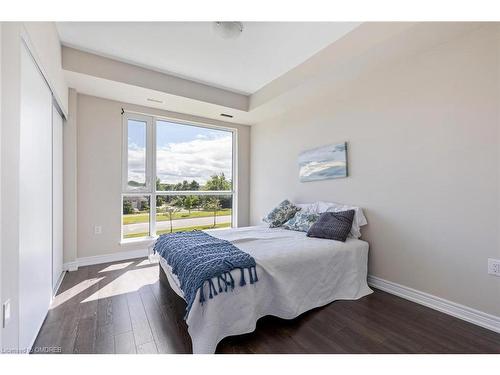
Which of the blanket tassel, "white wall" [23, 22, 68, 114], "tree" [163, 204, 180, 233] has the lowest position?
the blanket tassel

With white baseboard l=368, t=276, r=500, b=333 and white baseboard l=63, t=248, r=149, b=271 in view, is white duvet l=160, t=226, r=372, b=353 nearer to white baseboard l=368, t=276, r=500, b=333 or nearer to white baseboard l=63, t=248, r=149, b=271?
white baseboard l=368, t=276, r=500, b=333

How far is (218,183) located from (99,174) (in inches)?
79.6

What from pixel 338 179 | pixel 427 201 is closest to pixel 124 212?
pixel 338 179

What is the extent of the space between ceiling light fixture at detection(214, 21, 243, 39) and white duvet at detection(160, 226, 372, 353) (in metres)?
2.02

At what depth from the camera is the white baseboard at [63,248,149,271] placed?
3.07m

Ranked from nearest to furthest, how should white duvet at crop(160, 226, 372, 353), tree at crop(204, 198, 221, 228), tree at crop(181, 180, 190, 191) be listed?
white duvet at crop(160, 226, 372, 353) < tree at crop(181, 180, 190, 191) < tree at crop(204, 198, 221, 228)

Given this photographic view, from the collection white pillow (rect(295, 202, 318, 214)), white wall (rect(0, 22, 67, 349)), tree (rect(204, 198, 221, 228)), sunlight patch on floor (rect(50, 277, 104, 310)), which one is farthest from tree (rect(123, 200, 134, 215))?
white pillow (rect(295, 202, 318, 214))

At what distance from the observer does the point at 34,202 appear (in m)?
1.65

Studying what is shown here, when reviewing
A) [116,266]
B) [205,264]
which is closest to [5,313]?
[205,264]

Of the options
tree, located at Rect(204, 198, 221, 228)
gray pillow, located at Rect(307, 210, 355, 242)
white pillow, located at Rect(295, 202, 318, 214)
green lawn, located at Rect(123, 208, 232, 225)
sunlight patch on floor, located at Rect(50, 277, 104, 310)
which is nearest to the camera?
sunlight patch on floor, located at Rect(50, 277, 104, 310)

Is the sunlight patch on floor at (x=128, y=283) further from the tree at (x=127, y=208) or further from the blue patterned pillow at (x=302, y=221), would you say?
the blue patterned pillow at (x=302, y=221)

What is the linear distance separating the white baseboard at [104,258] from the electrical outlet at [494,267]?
4.13 m

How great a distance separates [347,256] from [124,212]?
10.9 ft
